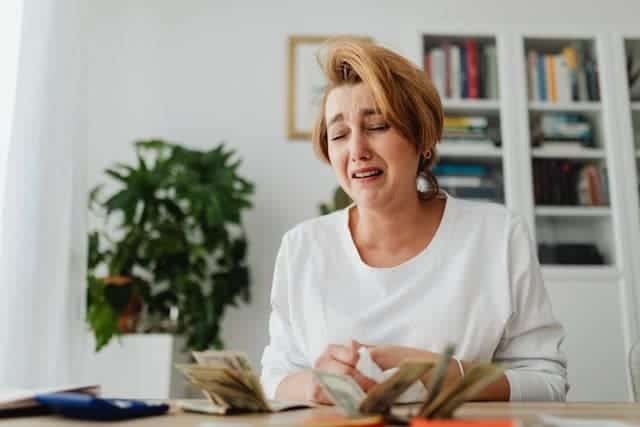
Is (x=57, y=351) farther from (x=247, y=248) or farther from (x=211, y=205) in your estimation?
(x=247, y=248)

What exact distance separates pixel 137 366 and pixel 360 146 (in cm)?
172

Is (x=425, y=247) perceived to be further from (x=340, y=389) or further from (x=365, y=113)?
(x=340, y=389)

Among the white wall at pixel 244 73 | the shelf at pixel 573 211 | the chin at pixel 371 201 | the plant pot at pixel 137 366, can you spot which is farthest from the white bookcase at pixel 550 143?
the chin at pixel 371 201

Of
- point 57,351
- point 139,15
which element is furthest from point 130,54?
point 57,351

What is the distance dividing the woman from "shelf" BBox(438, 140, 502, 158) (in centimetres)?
152

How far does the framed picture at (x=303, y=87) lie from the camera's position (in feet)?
10.5

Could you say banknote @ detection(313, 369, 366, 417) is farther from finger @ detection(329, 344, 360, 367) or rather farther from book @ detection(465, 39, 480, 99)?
book @ detection(465, 39, 480, 99)

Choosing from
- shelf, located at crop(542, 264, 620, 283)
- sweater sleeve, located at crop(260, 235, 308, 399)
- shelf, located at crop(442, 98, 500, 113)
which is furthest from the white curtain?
shelf, located at crop(542, 264, 620, 283)

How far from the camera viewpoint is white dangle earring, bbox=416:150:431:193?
1.39m

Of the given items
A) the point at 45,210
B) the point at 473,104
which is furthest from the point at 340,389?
the point at 473,104

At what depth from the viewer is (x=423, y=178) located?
1477 millimetres

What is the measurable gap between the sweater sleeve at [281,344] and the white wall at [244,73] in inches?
68.5

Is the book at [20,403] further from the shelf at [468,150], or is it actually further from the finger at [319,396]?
the shelf at [468,150]

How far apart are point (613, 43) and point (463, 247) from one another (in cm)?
223
